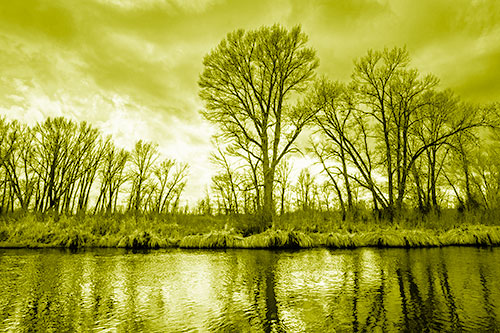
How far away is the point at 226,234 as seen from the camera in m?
11.8

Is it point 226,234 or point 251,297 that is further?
point 226,234

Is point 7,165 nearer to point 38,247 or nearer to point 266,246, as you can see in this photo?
point 38,247

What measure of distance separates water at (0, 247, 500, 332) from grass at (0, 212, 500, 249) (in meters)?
4.13

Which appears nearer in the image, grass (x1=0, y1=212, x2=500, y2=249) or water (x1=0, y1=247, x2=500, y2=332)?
water (x1=0, y1=247, x2=500, y2=332)

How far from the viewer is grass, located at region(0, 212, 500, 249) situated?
1169 cm

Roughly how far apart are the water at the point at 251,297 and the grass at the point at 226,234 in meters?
4.13

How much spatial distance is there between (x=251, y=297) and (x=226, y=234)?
24.4 feet

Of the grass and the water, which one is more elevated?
the grass

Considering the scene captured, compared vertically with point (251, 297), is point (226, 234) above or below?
above

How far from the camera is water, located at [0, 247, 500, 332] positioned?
11.0ft

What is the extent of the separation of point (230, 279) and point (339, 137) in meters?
15.9

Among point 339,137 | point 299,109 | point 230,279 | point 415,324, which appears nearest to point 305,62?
point 299,109

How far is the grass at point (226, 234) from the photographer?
38.3 feet

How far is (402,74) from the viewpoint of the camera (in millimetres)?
17922
